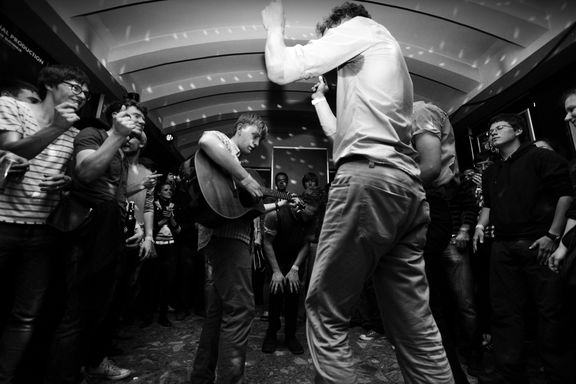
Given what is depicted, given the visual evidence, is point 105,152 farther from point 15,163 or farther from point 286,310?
point 286,310

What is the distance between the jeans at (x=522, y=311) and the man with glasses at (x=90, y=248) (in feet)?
9.04

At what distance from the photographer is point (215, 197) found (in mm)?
2088

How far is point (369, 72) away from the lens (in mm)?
1428

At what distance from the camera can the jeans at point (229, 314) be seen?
1965 millimetres

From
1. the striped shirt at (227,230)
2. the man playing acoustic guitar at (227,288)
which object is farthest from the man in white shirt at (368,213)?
the striped shirt at (227,230)

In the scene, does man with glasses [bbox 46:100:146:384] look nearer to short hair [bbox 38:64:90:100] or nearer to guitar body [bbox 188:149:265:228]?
short hair [bbox 38:64:90:100]

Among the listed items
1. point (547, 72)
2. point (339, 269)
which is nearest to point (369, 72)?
point (339, 269)

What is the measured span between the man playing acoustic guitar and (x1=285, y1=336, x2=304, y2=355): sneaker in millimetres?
1202

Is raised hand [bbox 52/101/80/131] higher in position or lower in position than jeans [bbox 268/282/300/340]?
higher

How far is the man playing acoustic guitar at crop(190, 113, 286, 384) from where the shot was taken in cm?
198

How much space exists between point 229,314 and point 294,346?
1.53 m

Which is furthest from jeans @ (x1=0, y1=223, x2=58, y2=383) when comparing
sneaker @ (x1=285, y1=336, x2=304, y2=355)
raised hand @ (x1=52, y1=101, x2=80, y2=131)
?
sneaker @ (x1=285, y1=336, x2=304, y2=355)

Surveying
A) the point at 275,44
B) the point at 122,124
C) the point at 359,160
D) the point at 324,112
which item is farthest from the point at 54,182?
the point at 359,160

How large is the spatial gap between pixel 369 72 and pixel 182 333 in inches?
144
